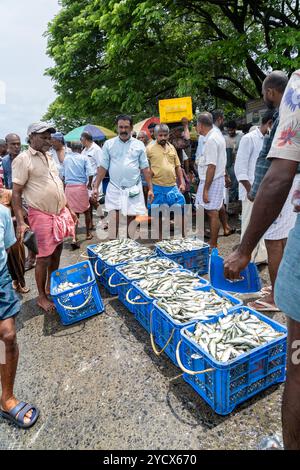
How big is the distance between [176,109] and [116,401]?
755cm

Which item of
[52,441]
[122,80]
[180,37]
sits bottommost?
[52,441]

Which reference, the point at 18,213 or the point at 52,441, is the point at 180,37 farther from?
the point at 52,441

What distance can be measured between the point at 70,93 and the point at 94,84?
6.46 ft

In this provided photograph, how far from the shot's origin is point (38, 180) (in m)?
3.71

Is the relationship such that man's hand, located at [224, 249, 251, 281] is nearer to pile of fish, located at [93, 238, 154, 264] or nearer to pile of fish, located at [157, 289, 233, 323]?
pile of fish, located at [157, 289, 233, 323]

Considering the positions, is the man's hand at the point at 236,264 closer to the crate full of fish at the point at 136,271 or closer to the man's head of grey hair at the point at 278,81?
the crate full of fish at the point at 136,271

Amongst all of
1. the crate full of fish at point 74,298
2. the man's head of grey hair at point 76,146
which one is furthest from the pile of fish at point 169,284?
the man's head of grey hair at point 76,146

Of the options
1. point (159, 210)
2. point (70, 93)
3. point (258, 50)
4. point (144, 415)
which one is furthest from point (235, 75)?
point (144, 415)

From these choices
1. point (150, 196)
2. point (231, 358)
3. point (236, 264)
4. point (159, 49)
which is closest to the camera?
point (236, 264)

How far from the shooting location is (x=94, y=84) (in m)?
14.5

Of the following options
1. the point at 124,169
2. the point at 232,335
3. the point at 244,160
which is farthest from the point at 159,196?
the point at 232,335

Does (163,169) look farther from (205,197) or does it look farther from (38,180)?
(38,180)

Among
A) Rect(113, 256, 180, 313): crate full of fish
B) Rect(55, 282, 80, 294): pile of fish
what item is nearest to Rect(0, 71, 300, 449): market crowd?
Rect(55, 282, 80, 294): pile of fish

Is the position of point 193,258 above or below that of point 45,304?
above
